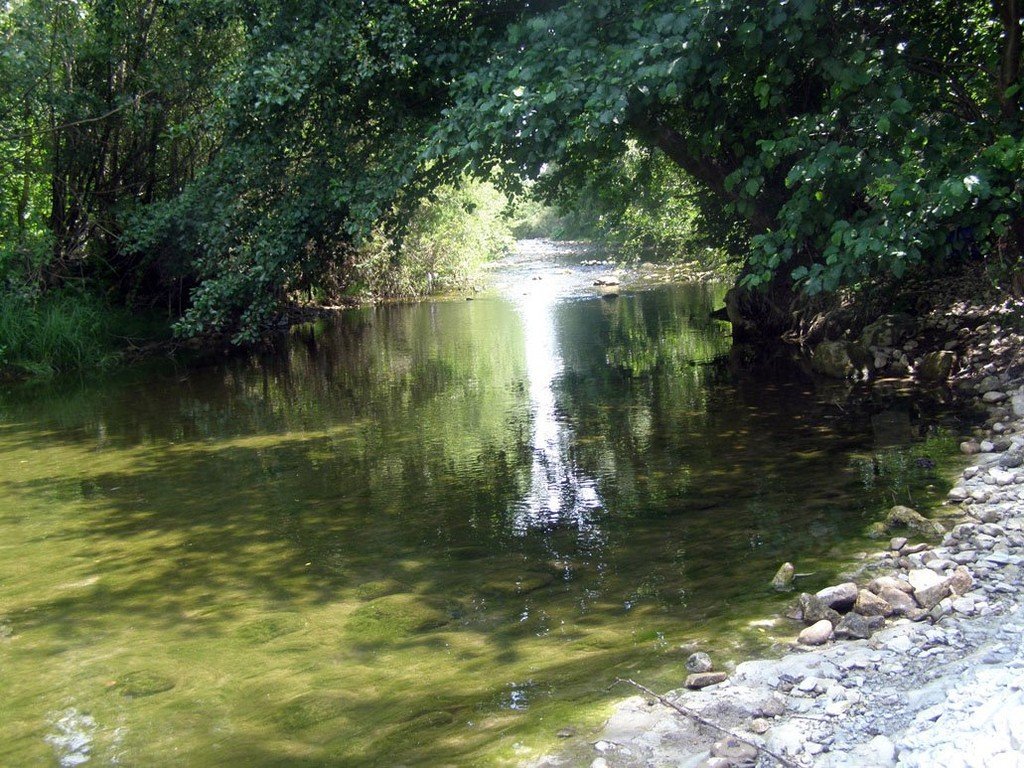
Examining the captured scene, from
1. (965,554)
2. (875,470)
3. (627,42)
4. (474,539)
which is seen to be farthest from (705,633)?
(627,42)

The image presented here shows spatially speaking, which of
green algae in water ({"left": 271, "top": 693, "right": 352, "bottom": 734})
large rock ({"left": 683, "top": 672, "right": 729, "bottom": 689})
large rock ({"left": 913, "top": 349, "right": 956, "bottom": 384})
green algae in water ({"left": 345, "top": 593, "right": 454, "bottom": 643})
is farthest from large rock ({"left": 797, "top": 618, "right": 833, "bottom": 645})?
large rock ({"left": 913, "top": 349, "right": 956, "bottom": 384})

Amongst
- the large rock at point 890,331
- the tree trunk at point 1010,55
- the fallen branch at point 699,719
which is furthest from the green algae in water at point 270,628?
the large rock at point 890,331

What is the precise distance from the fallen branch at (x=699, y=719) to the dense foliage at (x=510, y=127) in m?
5.72

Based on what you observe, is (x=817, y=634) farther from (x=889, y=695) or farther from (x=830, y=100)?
(x=830, y=100)

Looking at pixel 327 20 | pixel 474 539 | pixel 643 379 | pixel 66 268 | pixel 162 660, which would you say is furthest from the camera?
pixel 66 268

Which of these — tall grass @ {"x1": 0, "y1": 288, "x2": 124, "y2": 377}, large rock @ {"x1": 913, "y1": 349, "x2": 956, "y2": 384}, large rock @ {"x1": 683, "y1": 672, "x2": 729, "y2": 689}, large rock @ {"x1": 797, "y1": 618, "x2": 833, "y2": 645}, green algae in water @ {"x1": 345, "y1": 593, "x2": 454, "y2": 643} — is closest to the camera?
large rock @ {"x1": 683, "y1": 672, "x2": 729, "y2": 689}

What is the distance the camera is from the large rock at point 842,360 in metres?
12.5

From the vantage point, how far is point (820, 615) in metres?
4.84

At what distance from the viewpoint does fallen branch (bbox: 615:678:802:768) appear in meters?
3.44

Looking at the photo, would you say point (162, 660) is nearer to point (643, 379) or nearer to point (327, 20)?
point (327, 20)

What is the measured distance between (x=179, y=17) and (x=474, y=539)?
39.4 ft

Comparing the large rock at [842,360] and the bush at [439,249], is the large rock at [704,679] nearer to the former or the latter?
the large rock at [842,360]

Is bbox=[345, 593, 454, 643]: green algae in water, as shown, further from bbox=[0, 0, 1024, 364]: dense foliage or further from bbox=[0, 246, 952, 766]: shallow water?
bbox=[0, 0, 1024, 364]: dense foliage

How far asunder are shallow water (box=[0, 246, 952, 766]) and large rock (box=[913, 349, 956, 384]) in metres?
1.21
